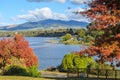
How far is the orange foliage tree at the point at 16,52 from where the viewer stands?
51.5 meters

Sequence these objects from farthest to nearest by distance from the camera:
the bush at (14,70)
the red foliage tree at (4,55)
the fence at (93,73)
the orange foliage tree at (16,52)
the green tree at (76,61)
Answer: the green tree at (76,61) < the orange foliage tree at (16,52) < the red foliage tree at (4,55) < the bush at (14,70) < the fence at (93,73)

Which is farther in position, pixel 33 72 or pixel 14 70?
pixel 14 70

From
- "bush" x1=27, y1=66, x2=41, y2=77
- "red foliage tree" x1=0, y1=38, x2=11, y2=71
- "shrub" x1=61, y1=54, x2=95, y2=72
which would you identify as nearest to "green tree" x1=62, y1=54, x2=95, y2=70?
"shrub" x1=61, y1=54, x2=95, y2=72

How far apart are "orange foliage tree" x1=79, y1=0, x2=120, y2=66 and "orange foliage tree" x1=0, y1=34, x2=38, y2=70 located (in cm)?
3057

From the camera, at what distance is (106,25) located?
817 inches

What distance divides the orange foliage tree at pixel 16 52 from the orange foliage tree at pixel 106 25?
30.6 meters

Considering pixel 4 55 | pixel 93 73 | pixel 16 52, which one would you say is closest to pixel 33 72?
pixel 16 52

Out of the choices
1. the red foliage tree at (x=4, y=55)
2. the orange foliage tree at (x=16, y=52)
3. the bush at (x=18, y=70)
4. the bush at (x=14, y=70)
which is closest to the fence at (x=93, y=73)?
the bush at (x=18, y=70)

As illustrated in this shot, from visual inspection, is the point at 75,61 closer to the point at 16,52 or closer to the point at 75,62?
the point at 75,62

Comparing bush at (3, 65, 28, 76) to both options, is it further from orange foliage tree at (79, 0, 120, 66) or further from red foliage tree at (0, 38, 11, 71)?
orange foliage tree at (79, 0, 120, 66)

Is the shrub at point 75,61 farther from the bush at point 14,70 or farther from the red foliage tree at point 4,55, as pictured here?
the bush at point 14,70

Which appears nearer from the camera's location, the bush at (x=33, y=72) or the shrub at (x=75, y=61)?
the bush at (x=33, y=72)

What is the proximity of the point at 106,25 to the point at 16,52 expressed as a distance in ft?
106

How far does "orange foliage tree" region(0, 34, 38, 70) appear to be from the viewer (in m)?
51.5
